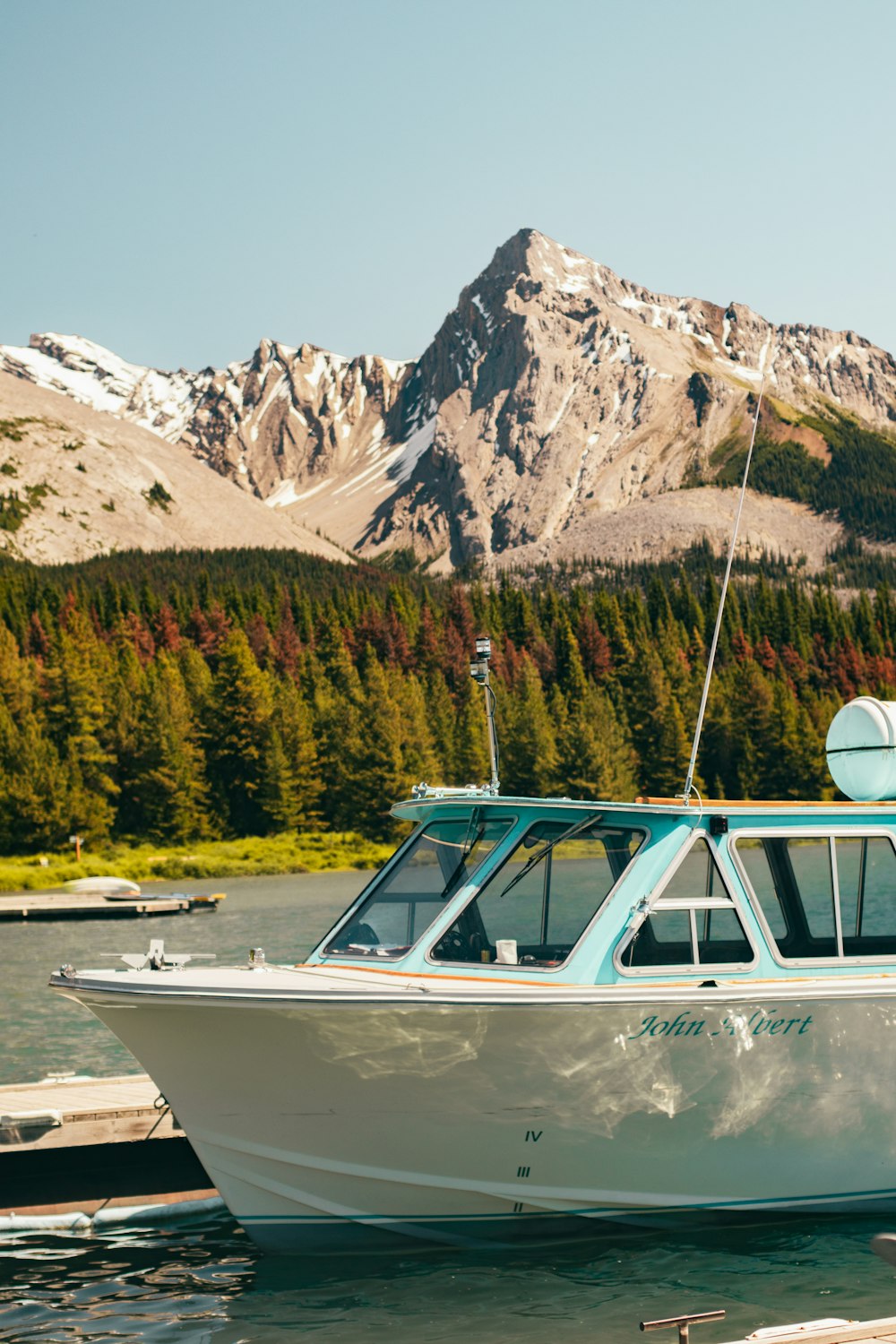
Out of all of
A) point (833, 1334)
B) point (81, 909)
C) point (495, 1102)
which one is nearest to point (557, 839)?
point (495, 1102)

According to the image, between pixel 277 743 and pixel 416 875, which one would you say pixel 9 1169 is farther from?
pixel 277 743

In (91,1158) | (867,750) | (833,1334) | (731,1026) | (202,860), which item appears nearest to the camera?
(833,1334)

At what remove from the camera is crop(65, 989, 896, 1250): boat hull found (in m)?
9.74

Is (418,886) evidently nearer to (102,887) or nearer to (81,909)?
(81,909)

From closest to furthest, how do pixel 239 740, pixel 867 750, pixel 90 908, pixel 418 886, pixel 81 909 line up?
pixel 418 886
pixel 867 750
pixel 81 909
pixel 90 908
pixel 239 740

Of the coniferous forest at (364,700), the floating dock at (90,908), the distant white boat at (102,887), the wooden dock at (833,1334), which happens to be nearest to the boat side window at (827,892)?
the wooden dock at (833,1334)

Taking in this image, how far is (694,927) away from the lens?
10414 mm

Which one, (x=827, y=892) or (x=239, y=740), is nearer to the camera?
(x=827, y=892)

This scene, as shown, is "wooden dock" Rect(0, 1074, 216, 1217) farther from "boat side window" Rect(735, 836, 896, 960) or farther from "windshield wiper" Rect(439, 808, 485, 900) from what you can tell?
"boat side window" Rect(735, 836, 896, 960)

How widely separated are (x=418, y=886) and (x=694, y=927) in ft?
7.35

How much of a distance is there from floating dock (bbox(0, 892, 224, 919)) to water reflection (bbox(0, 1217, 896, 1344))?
38661 millimetres

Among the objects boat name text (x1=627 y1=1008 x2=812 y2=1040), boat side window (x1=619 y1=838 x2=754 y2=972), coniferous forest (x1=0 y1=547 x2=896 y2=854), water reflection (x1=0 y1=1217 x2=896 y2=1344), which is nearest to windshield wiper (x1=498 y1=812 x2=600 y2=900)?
boat side window (x1=619 y1=838 x2=754 y2=972)

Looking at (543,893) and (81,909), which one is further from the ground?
(543,893)

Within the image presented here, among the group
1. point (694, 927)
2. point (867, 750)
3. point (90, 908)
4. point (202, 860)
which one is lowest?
point (202, 860)
